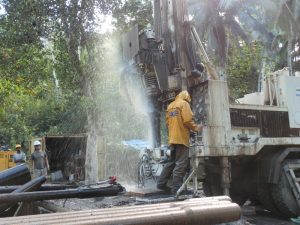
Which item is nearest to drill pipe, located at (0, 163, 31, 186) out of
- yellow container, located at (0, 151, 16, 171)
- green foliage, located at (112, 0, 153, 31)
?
green foliage, located at (112, 0, 153, 31)

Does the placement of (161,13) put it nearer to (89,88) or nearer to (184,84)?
(184,84)

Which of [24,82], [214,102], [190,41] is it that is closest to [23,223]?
[214,102]

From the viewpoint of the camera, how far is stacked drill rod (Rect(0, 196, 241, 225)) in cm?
191

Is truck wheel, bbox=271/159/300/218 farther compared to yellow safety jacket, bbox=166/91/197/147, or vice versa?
truck wheel, bbox=271/159/300/218

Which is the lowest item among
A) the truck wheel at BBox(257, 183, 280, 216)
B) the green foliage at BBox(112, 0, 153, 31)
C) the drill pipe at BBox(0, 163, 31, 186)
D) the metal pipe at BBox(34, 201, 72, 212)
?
the truck wheel at BBox(257, 183, 280, 216)

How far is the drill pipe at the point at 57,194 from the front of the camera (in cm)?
289

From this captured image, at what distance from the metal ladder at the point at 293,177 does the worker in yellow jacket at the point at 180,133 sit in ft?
6.20

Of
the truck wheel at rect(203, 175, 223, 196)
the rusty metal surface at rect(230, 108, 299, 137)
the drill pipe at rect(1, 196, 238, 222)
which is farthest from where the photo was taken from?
the truck wheel at rect(203, 175, 223, 196)

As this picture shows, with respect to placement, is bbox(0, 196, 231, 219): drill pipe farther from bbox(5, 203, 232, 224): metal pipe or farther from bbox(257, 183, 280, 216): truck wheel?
bbox(257, 183, 280, 216): truck wheel

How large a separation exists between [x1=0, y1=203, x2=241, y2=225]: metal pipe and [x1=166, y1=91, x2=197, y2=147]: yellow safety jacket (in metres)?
3.20

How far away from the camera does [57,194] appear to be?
3.14m

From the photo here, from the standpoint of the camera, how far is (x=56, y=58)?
40.0 ft

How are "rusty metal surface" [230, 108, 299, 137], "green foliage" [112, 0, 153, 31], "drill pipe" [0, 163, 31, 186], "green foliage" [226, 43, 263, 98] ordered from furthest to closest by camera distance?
"green foliage" [226, 43, 263, 98] → "green foliage" [112, 0, 153, 31] → "rusty metal surface" [230, 108, 299, 137] → "drill pipe" [0, 163, 31, 186]

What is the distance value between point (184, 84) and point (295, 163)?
236 centimetres
